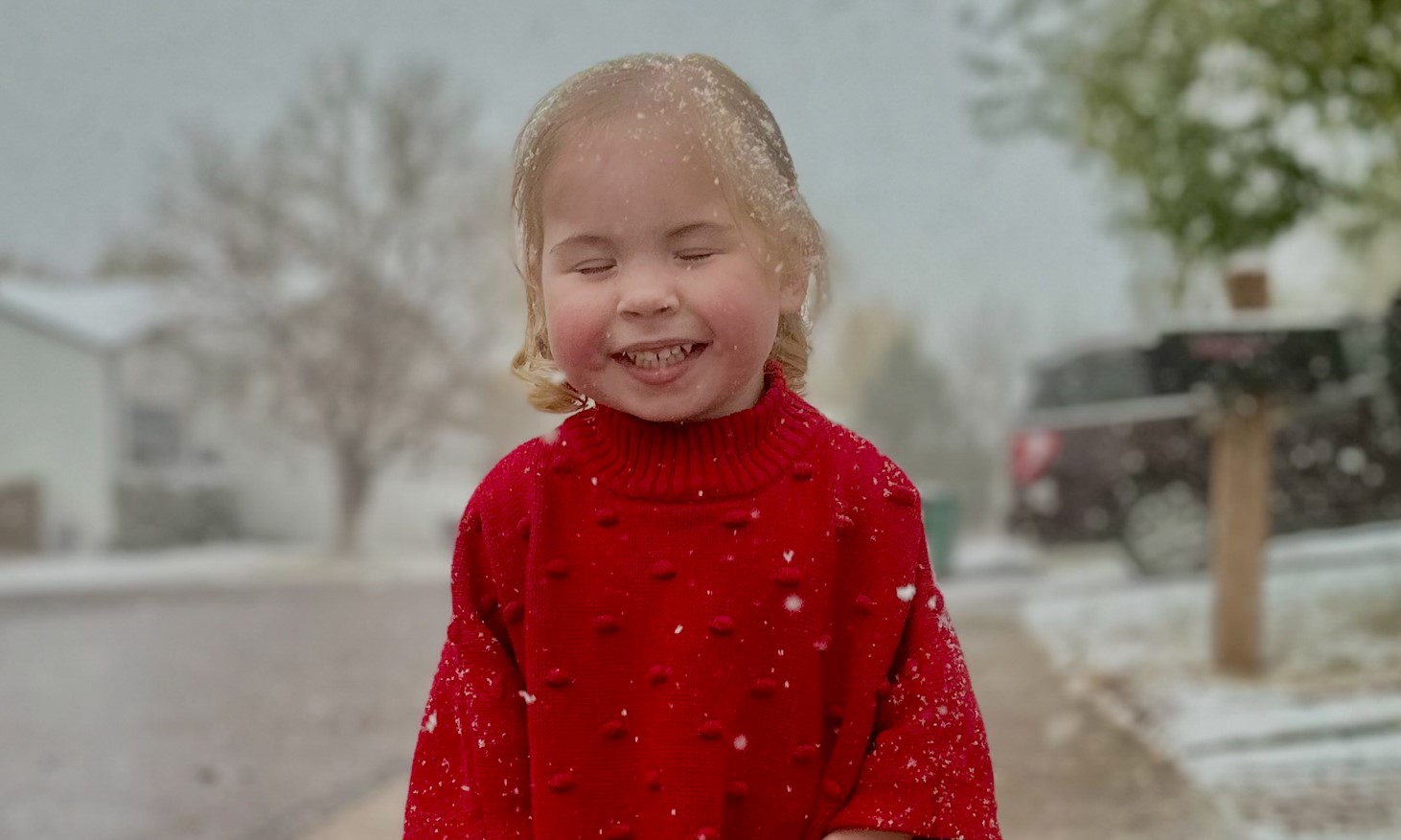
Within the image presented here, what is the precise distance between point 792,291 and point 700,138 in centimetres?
15

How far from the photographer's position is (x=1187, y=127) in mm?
4250

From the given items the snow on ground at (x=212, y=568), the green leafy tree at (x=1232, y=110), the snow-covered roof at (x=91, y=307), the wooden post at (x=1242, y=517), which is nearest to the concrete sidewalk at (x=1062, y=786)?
the wooden post at (x=1242, y=517)

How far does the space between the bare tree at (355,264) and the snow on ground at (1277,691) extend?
7539mm

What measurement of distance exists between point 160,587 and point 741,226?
9.83 meters

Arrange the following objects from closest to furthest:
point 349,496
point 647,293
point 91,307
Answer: point 647,293, point 349,496, point 91,307

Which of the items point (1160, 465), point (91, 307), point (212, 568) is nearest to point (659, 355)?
point (1160, 465)

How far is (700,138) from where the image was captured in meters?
0.97

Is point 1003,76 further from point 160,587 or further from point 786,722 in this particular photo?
point 160,587

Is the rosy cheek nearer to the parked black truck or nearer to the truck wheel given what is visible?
Answer: the parked black truck

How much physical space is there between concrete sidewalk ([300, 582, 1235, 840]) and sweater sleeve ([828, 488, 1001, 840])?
1.98 metres

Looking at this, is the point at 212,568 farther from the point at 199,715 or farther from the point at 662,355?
the point at 662,355

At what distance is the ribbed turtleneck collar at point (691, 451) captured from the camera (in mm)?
1006

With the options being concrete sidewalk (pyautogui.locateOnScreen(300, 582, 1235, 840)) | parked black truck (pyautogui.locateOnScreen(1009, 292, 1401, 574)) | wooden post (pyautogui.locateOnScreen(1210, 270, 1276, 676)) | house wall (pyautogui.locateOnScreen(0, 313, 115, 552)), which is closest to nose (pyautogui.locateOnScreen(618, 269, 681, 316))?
concrete sidewalk (pyautogui.locateOnScreen(300, 582, 1235, 840))

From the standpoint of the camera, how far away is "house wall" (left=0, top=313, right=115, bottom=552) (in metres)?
10.6
